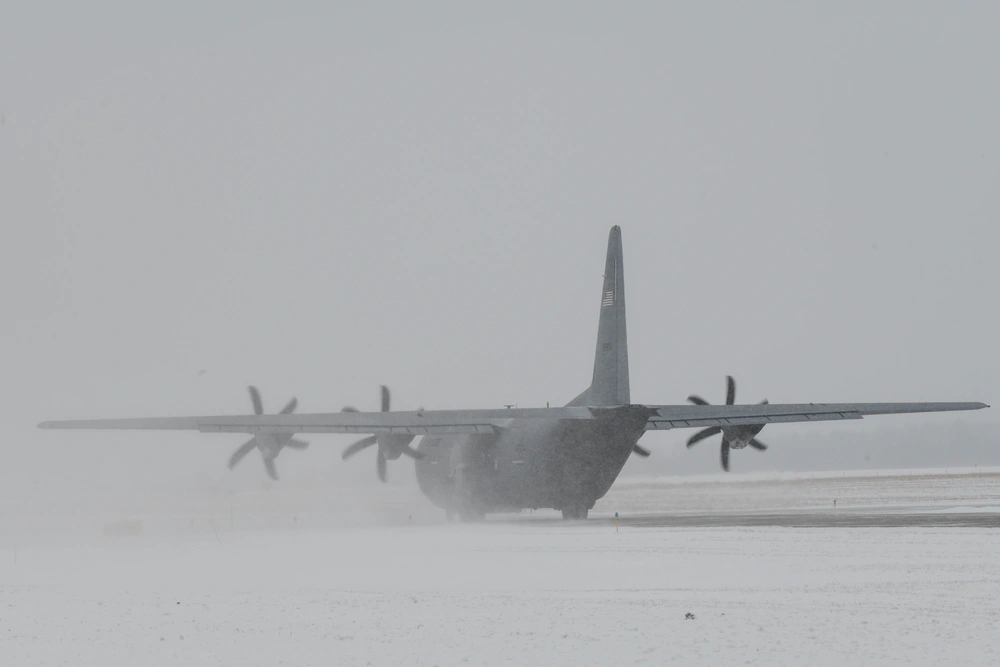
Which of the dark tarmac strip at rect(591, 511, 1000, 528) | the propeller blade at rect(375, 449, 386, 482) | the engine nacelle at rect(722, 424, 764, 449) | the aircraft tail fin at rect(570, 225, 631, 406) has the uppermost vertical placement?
the aircraft tail fin at rect(570, 225, 631, 406)

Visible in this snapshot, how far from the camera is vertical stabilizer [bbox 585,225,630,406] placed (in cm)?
3725

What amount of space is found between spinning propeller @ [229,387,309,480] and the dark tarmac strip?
10786 millimetres

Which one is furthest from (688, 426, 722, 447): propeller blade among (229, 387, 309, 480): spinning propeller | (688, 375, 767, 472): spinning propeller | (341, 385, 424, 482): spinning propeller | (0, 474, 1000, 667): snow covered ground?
(229, 387, 309, 480): spinning propeller

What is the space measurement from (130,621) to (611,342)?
22.5 metres

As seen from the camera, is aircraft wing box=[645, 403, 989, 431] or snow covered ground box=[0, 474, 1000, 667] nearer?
snow covered ground box=[0, 474, 1000, 667]

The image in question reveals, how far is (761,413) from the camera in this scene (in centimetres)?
3781

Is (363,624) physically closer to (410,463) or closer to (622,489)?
(410,463)

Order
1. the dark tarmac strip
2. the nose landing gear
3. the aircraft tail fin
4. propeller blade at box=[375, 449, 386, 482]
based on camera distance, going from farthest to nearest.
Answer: the nose landing gear
propeller blade at box=[375, 449, 386, 482]
the aircraft tail fin
the dark tarmac strip

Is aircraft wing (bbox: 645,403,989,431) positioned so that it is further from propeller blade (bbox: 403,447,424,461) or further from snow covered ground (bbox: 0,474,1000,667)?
propeller blade (bbox: 403,447,424,461)

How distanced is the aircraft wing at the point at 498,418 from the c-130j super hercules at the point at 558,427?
3 cm

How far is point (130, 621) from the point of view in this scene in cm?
1775

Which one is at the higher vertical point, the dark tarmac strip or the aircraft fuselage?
the aircraft fuselage

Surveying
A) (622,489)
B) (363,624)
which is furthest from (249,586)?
(622,489)

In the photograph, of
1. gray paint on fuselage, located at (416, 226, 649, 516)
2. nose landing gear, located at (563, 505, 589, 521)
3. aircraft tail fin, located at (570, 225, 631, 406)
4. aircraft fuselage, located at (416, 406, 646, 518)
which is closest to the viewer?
aircraft tail fin, located at (570, 225, 631, 406)
